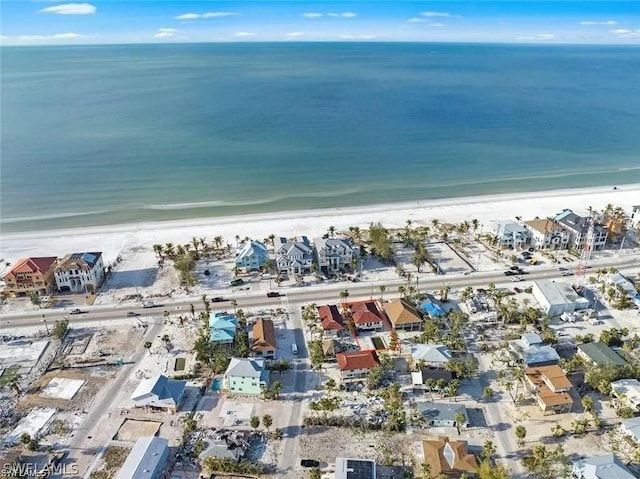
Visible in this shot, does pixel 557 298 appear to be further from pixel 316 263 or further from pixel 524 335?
pixel 316 263

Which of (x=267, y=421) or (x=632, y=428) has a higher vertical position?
(x=267, y=421)

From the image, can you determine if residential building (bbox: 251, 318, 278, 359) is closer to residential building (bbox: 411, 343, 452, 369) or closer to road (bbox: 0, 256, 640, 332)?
road (bbox: 0, 256, 640, 332)

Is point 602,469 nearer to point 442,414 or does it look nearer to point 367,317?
point 442,414

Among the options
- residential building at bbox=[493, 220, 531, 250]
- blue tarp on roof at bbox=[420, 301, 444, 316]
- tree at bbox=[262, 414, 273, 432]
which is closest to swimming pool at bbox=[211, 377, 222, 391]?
tree at bbox=[262, 414, 273, 432]

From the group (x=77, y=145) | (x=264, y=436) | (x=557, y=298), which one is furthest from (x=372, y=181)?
(x=77, y=145)

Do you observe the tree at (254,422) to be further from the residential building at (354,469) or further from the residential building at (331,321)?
the residential building at (331,321)

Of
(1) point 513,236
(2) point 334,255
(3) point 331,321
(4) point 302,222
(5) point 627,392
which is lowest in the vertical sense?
(5) point 627,392

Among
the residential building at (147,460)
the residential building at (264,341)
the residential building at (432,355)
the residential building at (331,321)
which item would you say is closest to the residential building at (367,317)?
the residential building at (331,321)

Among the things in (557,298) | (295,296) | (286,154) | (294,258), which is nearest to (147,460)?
(295,296)
